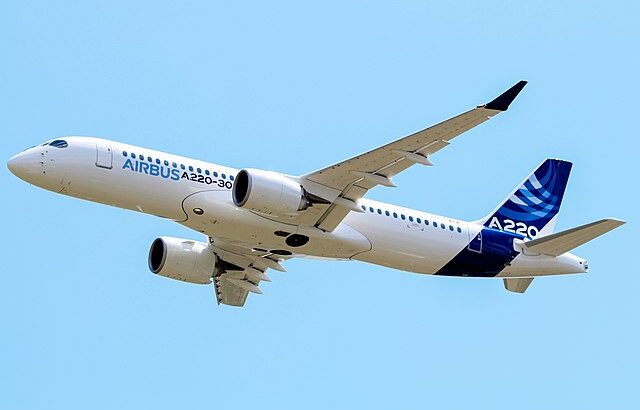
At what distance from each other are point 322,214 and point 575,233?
9.87m

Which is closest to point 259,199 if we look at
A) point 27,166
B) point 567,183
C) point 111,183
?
point 111,183

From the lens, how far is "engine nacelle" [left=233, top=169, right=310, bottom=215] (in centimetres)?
4303

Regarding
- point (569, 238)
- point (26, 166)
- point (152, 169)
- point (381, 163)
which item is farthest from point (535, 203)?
point (26, 166)

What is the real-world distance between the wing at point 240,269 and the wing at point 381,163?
20.2 feet

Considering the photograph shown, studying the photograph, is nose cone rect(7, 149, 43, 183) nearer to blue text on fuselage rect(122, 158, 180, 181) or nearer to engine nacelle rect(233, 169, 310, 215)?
blue text on fuselage rect(122, 158, 180, 181)

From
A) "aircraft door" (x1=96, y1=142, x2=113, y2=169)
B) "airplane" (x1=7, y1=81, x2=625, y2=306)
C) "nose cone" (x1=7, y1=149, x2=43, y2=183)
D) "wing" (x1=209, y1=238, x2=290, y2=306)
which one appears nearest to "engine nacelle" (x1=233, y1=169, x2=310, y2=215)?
"airplane" (x1=7, y1=81, x2=625, y2=306)

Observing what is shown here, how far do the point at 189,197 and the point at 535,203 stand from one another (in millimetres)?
16176

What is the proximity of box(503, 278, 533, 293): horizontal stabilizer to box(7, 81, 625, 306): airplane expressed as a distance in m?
0.05

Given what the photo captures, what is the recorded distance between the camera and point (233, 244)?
48312mm

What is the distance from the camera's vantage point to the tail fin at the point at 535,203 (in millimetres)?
51406

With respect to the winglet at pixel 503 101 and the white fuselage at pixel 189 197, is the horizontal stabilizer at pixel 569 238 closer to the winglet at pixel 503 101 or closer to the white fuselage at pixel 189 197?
the white fuselage at pixel 189 197

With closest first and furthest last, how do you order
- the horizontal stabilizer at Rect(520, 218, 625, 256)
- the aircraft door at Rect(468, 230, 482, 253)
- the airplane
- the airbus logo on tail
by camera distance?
1. the airplane
2. the horizontal stabilizer at Rect(520, 218, 625, 256)
3. the aircraft door at Rect(468, 230, 482, 253)
4. the airbus logo on tail

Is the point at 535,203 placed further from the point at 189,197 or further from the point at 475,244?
the point at 189,197

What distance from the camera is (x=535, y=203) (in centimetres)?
5247
